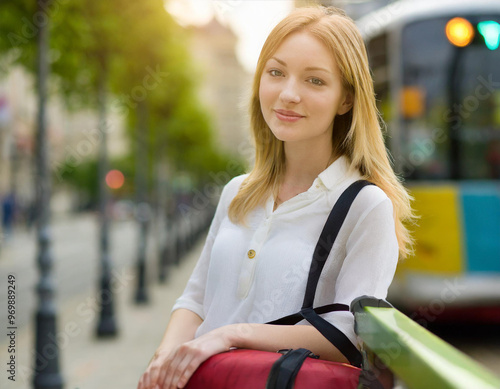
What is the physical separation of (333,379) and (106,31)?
8.60 metres

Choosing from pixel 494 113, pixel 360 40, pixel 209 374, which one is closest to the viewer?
pixel 209 374

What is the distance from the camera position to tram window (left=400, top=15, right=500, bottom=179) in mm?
7984

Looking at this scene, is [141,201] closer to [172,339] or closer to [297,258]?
[172,339]

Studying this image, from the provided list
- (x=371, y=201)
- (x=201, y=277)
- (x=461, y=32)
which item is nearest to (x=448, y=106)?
(x=461, y=32)

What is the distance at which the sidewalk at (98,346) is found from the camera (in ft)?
23.0

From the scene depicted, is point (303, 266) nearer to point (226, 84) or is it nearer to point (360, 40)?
point (360, 40)

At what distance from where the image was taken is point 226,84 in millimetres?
114562

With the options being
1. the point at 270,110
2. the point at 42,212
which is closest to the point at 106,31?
the point at 42,212

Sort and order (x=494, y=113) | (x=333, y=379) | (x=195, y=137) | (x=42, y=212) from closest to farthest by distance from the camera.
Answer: (x=333, y=379), (x=42, y=212), (x=494, y=113), (x=195, y=137)

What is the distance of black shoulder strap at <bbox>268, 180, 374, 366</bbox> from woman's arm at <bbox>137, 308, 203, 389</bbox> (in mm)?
306

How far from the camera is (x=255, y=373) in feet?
5.02

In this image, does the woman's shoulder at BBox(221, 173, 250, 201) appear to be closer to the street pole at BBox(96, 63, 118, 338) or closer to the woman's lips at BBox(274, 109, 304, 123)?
the woman's lips at BBox(274, 109, 304, 123)

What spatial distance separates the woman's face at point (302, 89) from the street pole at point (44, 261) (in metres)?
4.87

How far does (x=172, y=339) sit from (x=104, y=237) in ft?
26.3
